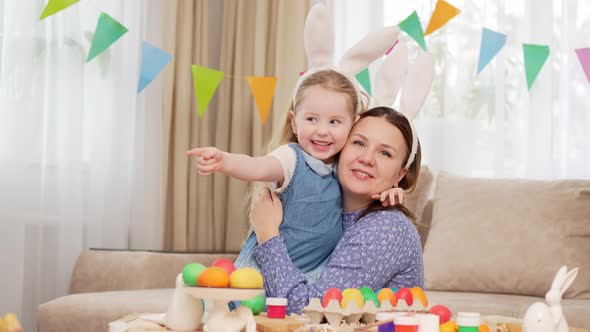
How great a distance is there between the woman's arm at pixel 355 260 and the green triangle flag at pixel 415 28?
2.12m

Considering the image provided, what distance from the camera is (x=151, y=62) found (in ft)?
12.0

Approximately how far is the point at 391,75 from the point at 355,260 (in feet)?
1.58

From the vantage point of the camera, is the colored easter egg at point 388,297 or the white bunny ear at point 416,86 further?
the white bunny ear at point 416,86

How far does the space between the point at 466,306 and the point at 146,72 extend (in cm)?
170

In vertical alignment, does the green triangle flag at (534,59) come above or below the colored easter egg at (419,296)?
above

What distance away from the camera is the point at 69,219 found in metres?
3.41

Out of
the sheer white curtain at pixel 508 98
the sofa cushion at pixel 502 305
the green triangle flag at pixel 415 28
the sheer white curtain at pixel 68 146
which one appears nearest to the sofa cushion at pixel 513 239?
the sofa cushion at pixel 502 305

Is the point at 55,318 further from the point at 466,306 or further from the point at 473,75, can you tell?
the point at 473,75

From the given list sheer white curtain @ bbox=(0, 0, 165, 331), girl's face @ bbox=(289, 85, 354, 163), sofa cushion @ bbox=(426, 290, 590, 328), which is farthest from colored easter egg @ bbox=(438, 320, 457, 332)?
sheer white curtain @ bbox=(0, 0, 165, 331)

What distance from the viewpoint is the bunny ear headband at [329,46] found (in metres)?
1.87

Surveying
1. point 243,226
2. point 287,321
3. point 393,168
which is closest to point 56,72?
point 243,226

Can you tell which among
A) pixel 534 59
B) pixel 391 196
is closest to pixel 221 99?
pixel 534 59

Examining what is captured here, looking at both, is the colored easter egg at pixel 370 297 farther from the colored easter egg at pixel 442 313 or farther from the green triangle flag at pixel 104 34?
the green triangle flag at pixel 104 34

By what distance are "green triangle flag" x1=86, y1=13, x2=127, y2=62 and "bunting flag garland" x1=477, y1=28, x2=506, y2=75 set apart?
146 cm
